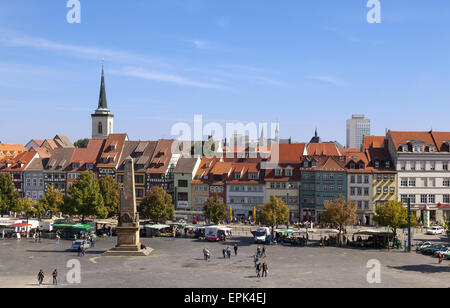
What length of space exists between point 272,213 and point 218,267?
72.5ft

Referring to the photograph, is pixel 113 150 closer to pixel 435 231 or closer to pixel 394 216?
pixel 435 231

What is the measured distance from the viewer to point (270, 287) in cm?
3878

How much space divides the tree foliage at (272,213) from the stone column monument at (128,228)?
17.4 metres

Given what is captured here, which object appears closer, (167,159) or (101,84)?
(167,159)

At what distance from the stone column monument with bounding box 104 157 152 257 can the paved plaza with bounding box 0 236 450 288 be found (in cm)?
178

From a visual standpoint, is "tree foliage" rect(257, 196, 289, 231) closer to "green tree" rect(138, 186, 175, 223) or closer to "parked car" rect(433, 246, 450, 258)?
"green tree" rect(138, 186, 175, 223)

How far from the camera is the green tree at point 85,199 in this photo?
78.7 metres

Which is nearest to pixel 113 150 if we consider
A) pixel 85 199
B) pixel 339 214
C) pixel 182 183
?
pixel 182 183

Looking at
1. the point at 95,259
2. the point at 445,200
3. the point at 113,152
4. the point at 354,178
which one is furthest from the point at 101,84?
the point at 95,259

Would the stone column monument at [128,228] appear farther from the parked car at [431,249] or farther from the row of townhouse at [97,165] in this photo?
the row of townhouse at [97,165]

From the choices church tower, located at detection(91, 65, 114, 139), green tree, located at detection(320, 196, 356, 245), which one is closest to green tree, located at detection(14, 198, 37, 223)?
green tree, located at detection(320, 196, 356, 245)
